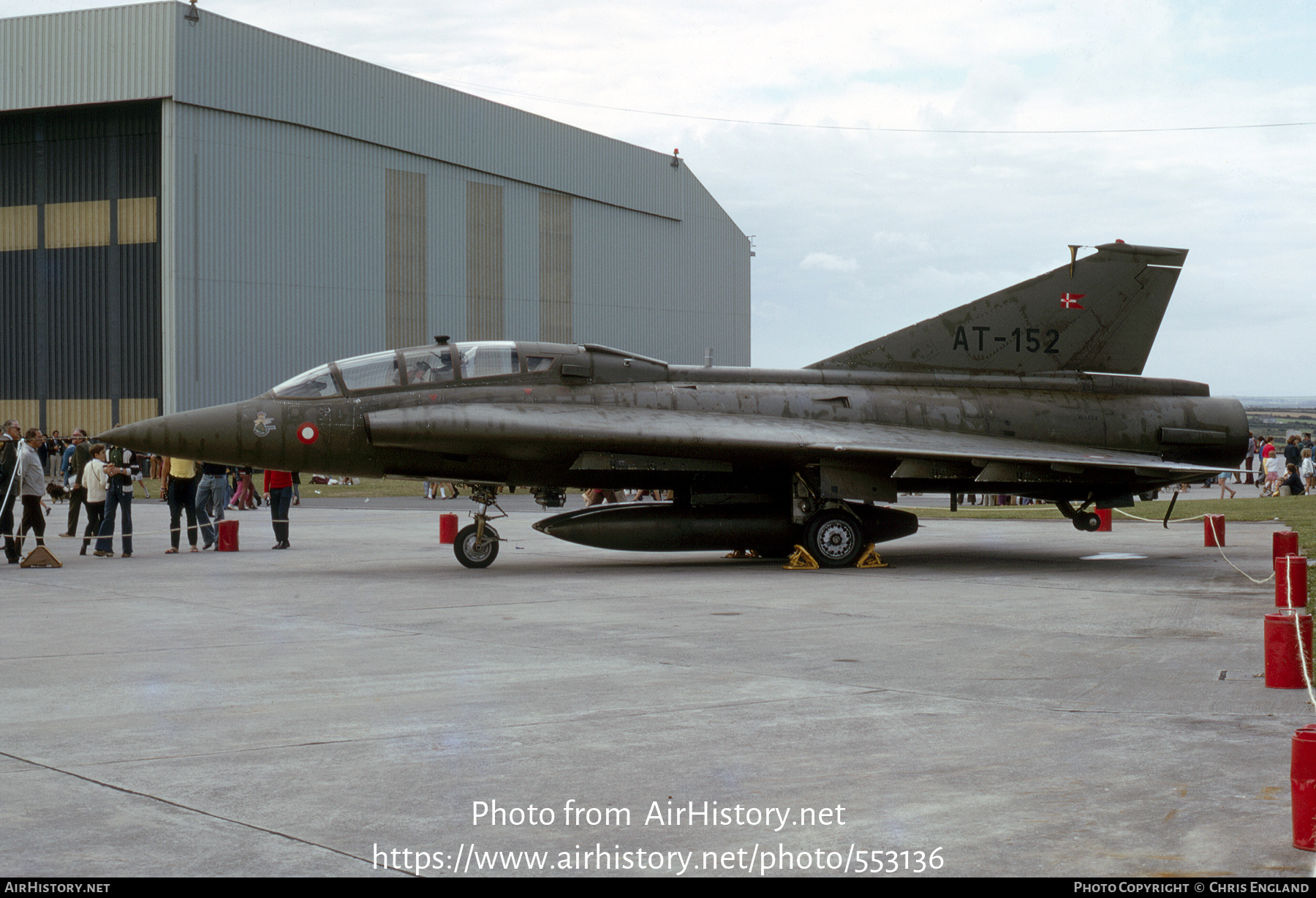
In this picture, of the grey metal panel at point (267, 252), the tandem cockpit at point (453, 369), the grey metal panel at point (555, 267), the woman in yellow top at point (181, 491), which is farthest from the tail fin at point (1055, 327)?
the grey metal panel at point (555, 267)

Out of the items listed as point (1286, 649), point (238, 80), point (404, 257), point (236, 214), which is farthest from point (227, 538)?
point (404, 257)

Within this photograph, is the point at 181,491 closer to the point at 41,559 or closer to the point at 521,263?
the point at 41,559

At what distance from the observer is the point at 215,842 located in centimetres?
425

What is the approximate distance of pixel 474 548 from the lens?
49.0ft

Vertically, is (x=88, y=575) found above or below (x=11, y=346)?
below

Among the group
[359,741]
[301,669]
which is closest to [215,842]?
[359,741]

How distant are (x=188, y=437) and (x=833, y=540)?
25.4 ft

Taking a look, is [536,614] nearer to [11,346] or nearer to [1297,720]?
[1297,720]

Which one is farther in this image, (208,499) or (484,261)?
(484,261)

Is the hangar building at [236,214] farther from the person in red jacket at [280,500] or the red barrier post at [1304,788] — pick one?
the red barrier post at [1304,788]

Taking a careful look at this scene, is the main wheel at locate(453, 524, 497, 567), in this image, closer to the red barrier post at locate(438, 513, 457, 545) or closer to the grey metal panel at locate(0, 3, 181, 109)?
the red barrier post at locate(438, 513, 457, 545)

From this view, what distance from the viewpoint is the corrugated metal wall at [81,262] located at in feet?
138

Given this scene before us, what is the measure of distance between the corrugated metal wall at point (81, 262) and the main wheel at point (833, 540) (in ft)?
109

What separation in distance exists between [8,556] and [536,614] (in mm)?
9041
